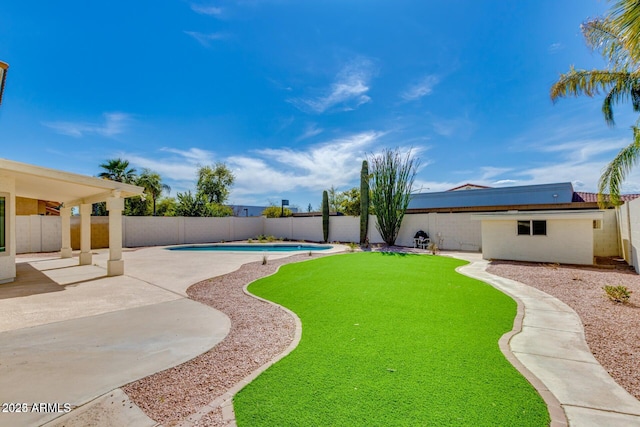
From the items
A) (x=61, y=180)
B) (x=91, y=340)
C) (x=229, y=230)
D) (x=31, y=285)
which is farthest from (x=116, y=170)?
(x=91, y=340)

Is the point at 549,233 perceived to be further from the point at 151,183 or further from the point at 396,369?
the point at 151,183

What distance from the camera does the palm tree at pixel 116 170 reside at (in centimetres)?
2250

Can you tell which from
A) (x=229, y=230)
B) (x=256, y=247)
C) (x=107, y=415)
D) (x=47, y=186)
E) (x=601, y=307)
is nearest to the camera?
(x=107, y=415)

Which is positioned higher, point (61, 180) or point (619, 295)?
point (61, 180)

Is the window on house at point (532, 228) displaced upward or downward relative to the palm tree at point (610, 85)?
downward

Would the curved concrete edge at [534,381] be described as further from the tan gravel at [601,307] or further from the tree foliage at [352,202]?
the tree foliage at [352,202]

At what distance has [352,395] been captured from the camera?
279 centimetres

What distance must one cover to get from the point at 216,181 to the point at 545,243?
29106mm

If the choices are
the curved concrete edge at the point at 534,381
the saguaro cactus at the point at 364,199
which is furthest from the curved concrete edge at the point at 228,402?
the saguaro cactus at the point at 364,199

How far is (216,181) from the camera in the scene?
31.6m

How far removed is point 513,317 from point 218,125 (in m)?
16.9

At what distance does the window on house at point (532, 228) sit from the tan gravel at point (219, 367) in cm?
1146

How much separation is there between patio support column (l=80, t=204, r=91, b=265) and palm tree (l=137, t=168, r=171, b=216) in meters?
13.9

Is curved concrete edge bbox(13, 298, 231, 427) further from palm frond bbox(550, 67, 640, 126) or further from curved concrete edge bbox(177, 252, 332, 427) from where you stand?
palm frond bbox(550, 67, 640, 126)
